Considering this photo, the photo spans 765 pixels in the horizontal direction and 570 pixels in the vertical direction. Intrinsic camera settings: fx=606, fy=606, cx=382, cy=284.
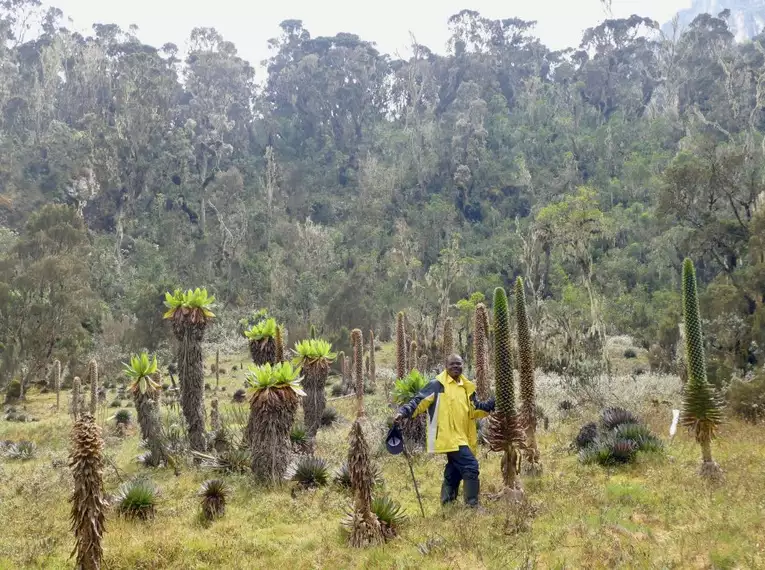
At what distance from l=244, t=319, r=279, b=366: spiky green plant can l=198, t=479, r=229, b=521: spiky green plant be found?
5.03m

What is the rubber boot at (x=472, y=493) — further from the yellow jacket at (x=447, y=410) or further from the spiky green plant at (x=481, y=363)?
the spiky green plant at (x=481, y=363)

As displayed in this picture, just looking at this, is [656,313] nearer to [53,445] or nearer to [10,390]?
[53,445]

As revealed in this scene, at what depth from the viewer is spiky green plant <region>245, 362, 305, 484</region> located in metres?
10.3

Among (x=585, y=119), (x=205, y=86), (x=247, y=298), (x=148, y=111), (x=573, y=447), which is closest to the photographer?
(x=573, y=447)

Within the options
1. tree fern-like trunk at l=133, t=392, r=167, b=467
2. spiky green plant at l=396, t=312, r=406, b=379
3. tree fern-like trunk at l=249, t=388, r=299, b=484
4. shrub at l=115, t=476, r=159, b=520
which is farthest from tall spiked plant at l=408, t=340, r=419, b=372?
shrub at l=115, t=476, r=159, b=520

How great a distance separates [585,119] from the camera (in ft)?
215

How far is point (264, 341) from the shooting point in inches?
533

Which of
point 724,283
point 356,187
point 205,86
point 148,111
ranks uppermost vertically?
point 205,86

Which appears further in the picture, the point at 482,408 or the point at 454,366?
the point at 482,408

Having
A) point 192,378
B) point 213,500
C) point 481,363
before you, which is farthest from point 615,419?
point 192,378

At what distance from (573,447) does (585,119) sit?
201 ft

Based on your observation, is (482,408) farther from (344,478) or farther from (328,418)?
(328,418)

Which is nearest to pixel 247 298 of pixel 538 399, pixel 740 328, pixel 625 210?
pixel 625 210

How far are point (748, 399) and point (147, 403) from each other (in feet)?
40.8
